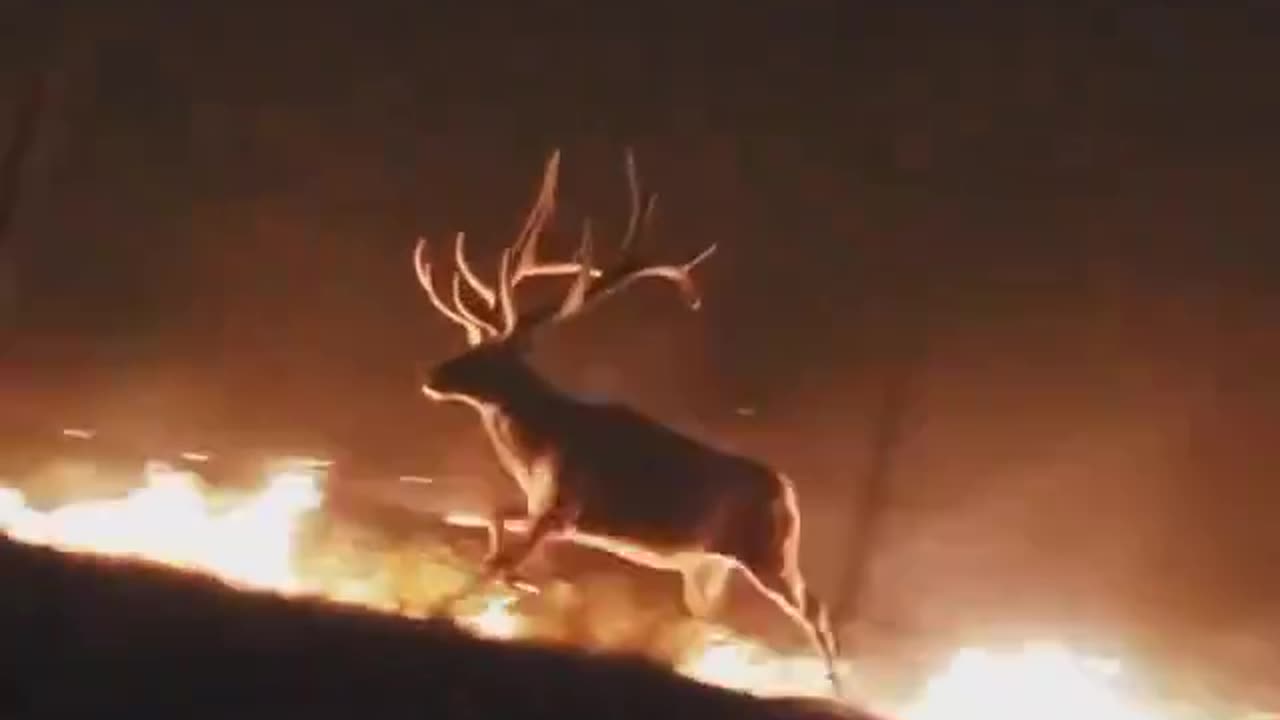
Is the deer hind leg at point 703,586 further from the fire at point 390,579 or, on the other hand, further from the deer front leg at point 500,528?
the deer front leg at point 500,528

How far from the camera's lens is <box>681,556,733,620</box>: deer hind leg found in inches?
112

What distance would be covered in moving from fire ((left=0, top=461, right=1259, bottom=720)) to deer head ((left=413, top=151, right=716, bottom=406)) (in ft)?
0.77

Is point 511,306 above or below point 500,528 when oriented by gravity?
above

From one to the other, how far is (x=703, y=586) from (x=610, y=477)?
0.70 feet

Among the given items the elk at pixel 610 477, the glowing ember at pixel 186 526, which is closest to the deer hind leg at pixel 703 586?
the elk at pixel 610 477

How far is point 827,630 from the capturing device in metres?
2.84

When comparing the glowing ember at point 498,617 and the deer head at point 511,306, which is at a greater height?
the deer head at point 511,306

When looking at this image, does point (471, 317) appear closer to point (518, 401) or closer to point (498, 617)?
point (518, 401)

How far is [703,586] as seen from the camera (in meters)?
2.86

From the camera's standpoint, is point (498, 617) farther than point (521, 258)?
No

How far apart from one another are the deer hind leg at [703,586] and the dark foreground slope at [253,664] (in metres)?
0.56

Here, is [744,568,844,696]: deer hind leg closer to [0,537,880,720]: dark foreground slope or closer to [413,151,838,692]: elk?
[413,151,838,692]: elk

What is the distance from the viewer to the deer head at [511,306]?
9.07ft

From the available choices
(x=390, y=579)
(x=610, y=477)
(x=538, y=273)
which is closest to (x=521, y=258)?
(x=538, y=273)
